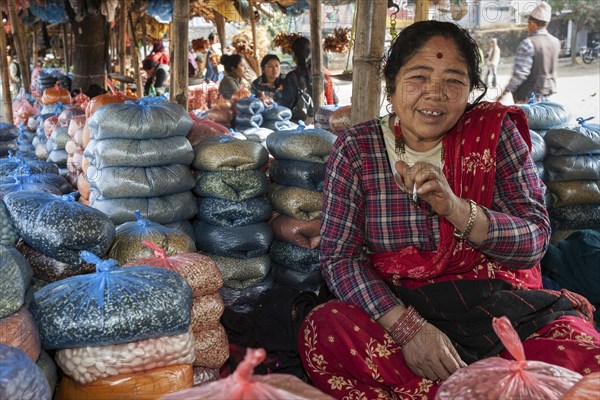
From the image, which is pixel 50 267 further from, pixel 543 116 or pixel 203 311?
pixel 543 116

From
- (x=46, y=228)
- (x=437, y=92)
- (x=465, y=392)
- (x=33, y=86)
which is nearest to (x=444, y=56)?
(x=437, y=92)

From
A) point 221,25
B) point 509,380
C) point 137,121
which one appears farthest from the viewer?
point 221,25

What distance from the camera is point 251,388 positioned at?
0.84 metres

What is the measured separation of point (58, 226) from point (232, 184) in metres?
1.02

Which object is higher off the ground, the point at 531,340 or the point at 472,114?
the point at 472,114

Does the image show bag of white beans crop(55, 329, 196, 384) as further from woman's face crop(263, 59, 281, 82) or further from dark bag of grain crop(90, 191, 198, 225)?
woman's face crop(263, 59, 281, 82)

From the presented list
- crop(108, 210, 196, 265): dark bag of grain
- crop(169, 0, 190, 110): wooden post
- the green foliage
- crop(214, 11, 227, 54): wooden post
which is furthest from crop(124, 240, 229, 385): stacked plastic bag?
crop(214, 11, 227, 54): wooden post

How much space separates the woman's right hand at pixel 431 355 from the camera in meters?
1.73

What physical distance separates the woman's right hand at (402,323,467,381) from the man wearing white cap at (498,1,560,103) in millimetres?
4684

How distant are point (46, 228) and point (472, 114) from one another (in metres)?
1.37

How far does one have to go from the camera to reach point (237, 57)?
296 inches

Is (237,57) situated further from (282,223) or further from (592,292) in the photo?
(592,292)

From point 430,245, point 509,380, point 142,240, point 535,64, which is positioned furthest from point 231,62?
point 509,380

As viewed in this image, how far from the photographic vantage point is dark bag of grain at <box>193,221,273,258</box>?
2.86 m
